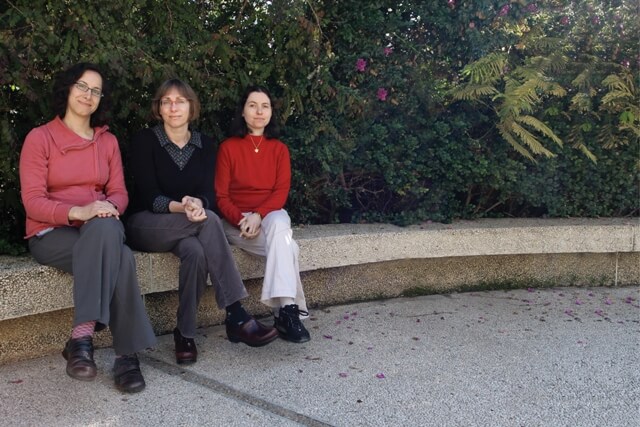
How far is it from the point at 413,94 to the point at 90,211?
2666mm

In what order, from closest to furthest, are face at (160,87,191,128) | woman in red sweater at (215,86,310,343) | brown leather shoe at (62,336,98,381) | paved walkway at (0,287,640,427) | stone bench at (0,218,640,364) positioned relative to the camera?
paved walkway at (0,287,640,427)
brown leather shoe at (62,336,98,381)
stone bench at (0,218,640,364)
face at (160,87,191,128)
woman in red sweater at (215,86,310,343)

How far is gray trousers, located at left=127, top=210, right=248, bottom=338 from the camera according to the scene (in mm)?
3588

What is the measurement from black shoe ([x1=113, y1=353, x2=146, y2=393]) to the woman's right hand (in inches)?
27.9

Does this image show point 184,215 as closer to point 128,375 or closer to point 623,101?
point 128,375

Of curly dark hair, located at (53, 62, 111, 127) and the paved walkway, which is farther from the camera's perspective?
curly dark hair, located at (53, 62, 111, 127)

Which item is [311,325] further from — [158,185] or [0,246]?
[0,246]

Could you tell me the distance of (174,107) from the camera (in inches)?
152

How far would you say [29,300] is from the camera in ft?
11.0

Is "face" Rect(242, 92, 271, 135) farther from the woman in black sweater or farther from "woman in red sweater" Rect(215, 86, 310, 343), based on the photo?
the woman in black sweater

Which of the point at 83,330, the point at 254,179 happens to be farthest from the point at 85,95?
the point at 83,330

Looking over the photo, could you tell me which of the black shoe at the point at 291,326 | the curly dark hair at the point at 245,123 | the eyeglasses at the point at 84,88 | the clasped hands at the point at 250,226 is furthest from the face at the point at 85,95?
the black shoe at the point at 291,326

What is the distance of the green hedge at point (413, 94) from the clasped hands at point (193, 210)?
856 millimetres

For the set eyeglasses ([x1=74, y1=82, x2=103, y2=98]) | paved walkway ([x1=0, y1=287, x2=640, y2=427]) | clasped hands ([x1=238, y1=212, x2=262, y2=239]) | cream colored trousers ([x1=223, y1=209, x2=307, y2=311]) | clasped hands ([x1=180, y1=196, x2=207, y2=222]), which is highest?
eyeglasses ([x1=74, y1=82, x2=103, y2=98])

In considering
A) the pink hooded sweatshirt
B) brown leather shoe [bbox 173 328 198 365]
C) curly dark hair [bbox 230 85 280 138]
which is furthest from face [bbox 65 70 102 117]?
brown leather shoe [bbox 173 328 198 365]
